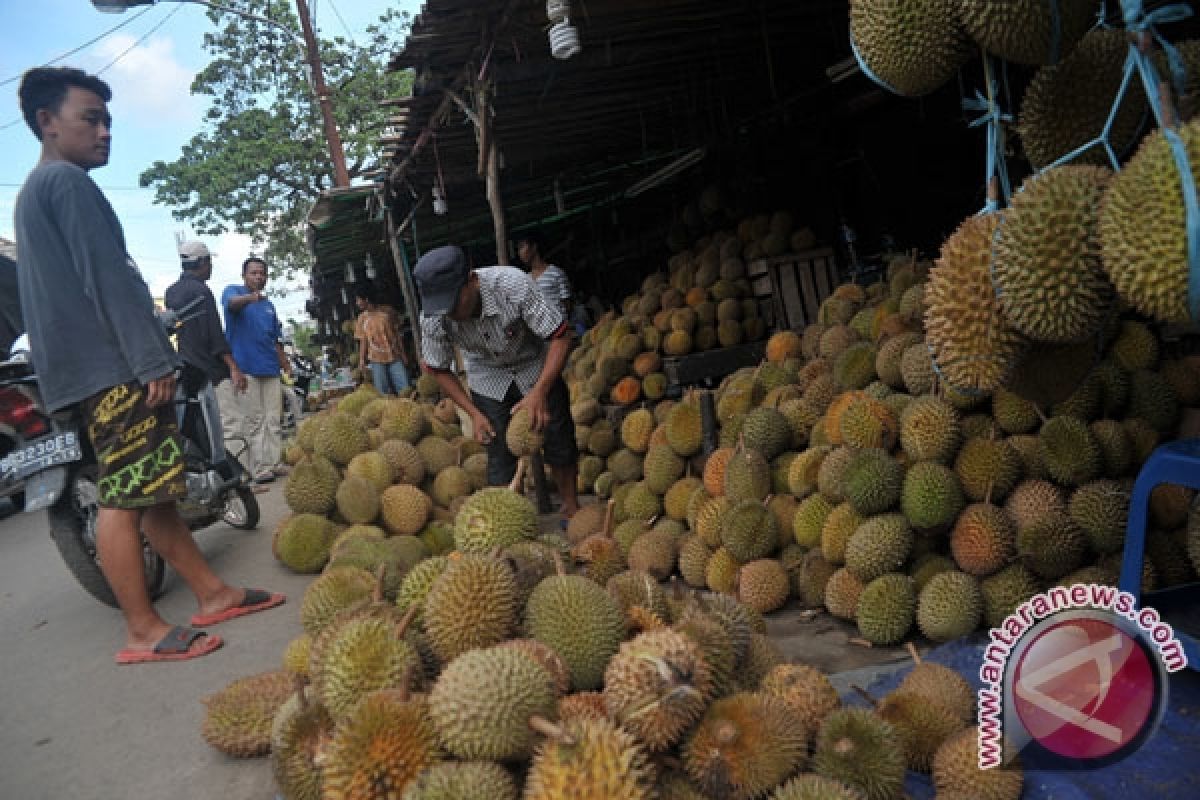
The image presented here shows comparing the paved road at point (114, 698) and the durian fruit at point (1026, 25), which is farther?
the paved road at point (114, 698)

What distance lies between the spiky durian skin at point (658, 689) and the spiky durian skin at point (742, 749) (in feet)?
0.15

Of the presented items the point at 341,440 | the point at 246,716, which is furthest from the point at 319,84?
the point at 246,716

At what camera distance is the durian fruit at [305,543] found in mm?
3941

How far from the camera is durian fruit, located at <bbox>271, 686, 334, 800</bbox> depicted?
5.30ft

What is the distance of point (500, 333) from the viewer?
13.4 feet

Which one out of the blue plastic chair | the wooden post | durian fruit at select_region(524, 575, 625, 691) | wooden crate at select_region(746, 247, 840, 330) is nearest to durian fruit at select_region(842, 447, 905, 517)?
the blue plastic chair

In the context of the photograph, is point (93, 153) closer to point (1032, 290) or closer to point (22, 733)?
point (22, 733)

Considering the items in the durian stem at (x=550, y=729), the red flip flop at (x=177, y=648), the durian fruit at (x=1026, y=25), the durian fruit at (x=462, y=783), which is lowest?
the red flip flop at (x=177, y=648)

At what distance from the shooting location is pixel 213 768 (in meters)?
2.20

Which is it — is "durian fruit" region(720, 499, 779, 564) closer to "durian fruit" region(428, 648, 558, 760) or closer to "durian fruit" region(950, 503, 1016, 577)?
"durian fruit" region(950, 503, 1016, 577)

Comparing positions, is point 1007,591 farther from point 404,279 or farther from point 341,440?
point 404,279

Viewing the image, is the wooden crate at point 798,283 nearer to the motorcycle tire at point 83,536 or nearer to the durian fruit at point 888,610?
the durian fruit at point 888,610

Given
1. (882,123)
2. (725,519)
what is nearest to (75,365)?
(725,519)

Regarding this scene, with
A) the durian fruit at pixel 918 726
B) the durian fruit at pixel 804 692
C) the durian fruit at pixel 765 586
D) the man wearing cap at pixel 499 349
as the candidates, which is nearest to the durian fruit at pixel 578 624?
the durian fruit at pixel 804 692
